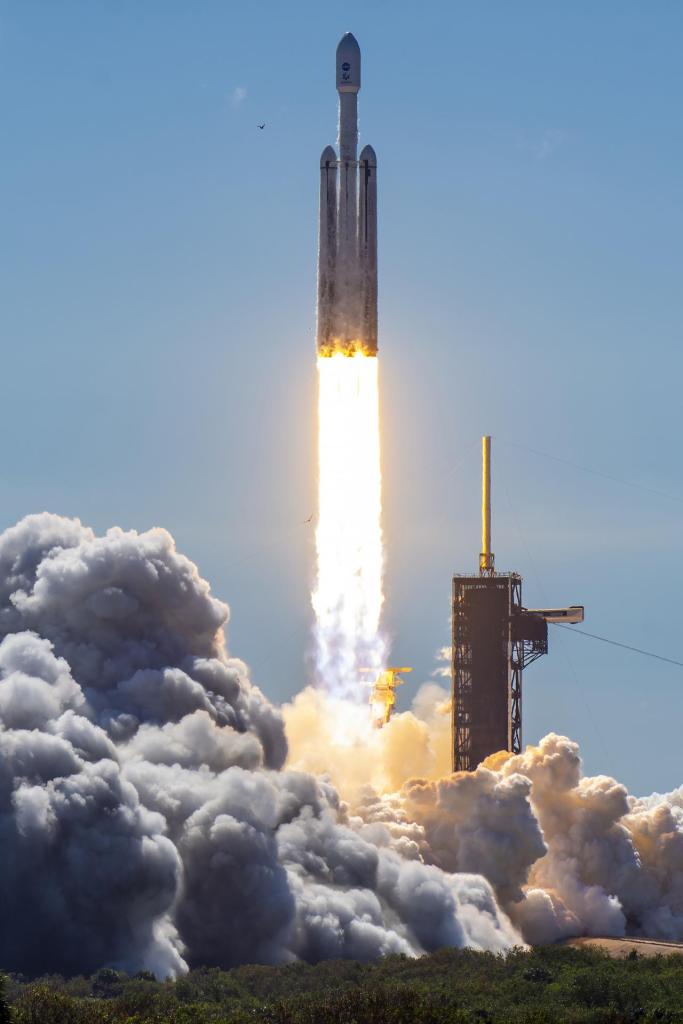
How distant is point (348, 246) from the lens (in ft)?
428

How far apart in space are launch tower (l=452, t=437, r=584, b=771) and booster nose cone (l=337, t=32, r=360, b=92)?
80.2 feet

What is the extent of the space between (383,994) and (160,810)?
45.6 ft

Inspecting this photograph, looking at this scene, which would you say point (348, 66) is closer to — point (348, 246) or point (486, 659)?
point (348, 246)

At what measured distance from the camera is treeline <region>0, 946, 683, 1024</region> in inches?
4353

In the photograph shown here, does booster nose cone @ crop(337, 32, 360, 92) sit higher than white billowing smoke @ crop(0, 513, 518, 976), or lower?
higher

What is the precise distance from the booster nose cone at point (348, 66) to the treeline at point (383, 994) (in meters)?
35.0

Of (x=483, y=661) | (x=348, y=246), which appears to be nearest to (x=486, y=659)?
(x=483, y=661)

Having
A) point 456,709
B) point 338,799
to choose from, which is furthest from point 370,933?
point 456,709

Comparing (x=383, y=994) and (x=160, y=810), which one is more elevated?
(x=160, y=810)

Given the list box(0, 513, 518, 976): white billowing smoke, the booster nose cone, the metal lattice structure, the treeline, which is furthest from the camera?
the metal lattice structure

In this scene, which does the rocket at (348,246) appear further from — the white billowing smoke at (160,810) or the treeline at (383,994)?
the treeline at (383,994)

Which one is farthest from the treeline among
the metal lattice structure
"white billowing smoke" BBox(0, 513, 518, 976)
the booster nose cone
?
the booster nose cone

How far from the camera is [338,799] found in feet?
429

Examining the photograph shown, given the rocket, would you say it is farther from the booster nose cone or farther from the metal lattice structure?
the metal lattice structure
